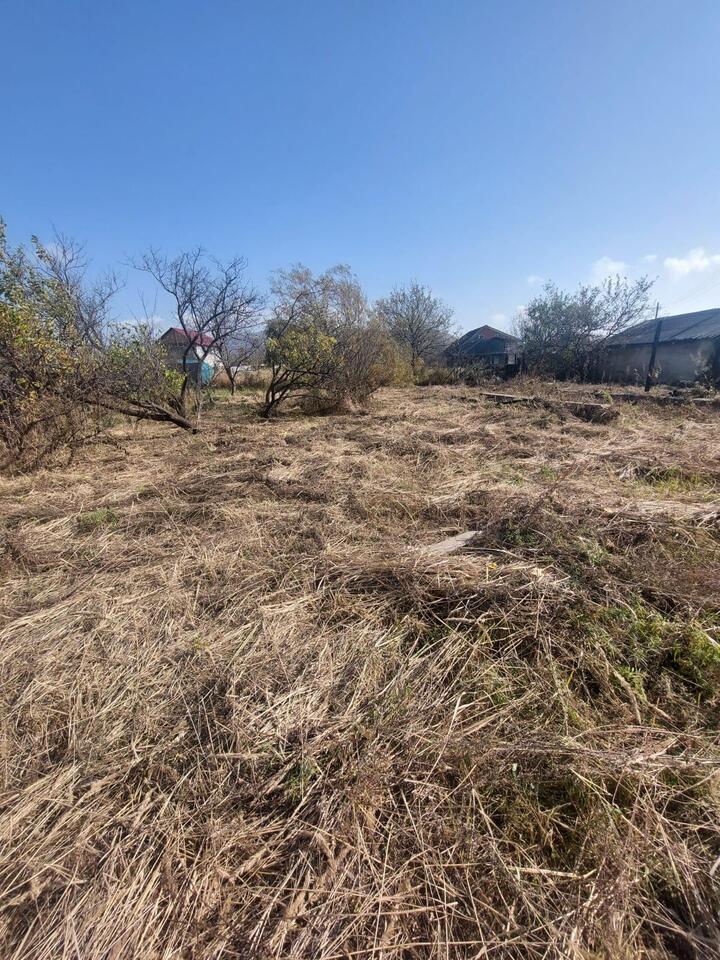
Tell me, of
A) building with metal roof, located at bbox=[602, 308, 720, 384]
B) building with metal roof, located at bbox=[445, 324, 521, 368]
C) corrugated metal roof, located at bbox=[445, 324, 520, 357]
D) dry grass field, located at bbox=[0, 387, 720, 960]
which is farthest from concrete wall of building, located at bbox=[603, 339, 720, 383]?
dry grass field, located at bbox=[0, 387, 720, 960]

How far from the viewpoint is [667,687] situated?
1.58m

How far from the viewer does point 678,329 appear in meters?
16.5

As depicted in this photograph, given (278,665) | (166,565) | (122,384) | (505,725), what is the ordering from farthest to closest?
1. (122,384)
2. (166,565)
3. (278,665)
4. (505,725)

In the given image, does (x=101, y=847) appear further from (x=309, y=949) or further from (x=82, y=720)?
(x=309, y=949)

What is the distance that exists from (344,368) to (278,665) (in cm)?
937

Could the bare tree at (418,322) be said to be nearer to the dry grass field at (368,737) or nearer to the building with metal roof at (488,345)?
the building with metal roof at (488,345)

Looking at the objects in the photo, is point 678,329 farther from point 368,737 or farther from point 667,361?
point 368,737

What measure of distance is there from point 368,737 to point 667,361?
19.5 meters

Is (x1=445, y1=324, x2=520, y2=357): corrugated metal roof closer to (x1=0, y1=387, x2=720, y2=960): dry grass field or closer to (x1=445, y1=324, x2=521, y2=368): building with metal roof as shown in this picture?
(x1=445, y1=324, x2=521, y2=368): building with metal roof

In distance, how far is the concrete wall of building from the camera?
44.9ft

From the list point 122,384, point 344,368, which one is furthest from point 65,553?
point 344,368

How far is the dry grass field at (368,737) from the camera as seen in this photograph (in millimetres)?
1001

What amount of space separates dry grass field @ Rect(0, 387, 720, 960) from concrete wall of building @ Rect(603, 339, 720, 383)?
15000 mm

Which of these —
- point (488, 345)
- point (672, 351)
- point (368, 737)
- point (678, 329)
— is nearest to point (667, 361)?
point (672, 351)
